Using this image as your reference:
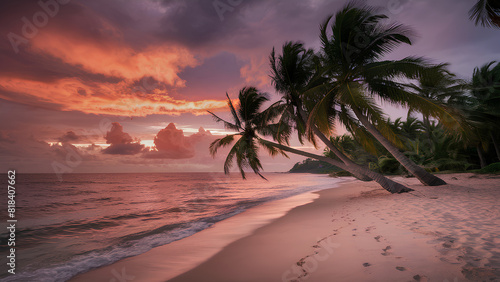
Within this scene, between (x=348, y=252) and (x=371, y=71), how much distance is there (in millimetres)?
8377

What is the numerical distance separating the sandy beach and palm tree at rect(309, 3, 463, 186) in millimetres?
4197

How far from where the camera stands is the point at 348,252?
137 inches

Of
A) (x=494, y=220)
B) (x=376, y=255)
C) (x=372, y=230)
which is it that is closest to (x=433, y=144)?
(x=494, y=220)

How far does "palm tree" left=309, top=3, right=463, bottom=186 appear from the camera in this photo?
8672mm

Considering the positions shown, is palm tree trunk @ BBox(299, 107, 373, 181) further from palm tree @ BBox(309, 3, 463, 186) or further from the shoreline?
the shoreline

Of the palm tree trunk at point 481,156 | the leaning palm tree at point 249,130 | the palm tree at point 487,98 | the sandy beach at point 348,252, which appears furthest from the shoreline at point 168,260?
the palm tree trunk at point 481,156

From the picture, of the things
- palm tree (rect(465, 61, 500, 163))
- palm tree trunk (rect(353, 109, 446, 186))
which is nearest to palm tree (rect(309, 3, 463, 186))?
palm tree trunk (rect(353, 109, 446, 186))

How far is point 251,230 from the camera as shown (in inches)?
244

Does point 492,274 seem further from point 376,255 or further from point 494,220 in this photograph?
point 494,220

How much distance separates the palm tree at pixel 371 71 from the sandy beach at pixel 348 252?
4197 millimetres

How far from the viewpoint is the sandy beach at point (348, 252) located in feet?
8.96

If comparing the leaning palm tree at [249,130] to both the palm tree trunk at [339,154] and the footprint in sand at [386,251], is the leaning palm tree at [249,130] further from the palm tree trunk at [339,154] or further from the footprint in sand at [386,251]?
the footprint in sand at [386,251]

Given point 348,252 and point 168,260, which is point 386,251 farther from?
point 168,260


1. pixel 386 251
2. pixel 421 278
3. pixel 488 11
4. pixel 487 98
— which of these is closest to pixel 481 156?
pixel 487 98
